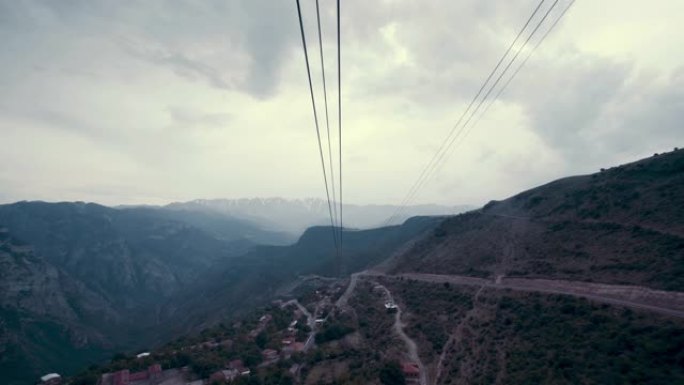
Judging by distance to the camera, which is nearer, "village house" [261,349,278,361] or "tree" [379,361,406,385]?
"tree" [379,361,406,385]

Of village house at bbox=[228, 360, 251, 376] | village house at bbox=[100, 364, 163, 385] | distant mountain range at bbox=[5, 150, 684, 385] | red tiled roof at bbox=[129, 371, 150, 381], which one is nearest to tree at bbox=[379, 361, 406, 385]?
distant mountain range at bbox=[5, 150, 684, 385]

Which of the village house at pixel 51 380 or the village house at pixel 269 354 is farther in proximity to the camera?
the village house at pixel 51 380

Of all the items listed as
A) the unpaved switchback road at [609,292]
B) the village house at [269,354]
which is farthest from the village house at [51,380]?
the unpaved switchback road at [609,292]

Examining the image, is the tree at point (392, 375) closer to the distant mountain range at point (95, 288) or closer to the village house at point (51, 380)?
the village house at point (51, 380)

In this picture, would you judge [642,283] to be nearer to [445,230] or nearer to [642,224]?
[642,224]

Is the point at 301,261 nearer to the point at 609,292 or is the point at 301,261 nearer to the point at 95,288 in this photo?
the point at 95,288

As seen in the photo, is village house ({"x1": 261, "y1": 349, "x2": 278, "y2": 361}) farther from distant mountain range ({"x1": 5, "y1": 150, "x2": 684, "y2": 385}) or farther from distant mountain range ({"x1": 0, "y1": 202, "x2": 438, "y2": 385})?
distant mountain range ({"x1": 0, "y1": 202, "x2": 438, "y2": 385})

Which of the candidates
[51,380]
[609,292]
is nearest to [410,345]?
[609,292]
